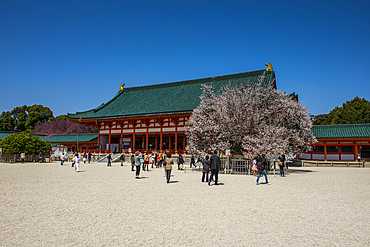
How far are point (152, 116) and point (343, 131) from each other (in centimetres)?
2513

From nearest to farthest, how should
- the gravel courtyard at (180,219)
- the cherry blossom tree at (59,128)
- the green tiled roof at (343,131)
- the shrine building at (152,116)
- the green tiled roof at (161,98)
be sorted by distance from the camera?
the gravel courtyard at (180,219) < the green tiled roof at (343,131) < the shrine building at (152,116) < the green tiled roof at (161,98) < the cherry blossom tree at (59,128)

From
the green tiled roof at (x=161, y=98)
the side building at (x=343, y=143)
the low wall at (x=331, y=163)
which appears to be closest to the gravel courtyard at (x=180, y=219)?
the green tiled roof at (x=161, y=98)

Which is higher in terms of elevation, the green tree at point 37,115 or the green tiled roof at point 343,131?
the green tree at point 37,115

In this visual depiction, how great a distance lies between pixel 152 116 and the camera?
109 ft

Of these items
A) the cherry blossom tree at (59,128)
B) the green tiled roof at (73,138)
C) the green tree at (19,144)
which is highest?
the cherry blossom tree at (59,128)

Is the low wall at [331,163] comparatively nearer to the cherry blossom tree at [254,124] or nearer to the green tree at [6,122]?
the cherry blossom tree at [254,124]

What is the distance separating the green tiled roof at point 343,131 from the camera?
1211 inches

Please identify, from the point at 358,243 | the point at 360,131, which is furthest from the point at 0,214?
the point at 360,131

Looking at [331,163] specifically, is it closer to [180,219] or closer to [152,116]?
[152,116]

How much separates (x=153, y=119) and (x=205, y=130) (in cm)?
1616

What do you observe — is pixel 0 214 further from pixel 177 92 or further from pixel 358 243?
pixel 177 92

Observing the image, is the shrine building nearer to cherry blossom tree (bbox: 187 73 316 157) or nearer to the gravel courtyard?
cherry blossom tree (bbox: 187 73 316 157)

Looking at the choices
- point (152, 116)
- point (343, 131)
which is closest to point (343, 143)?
point (343, 131)

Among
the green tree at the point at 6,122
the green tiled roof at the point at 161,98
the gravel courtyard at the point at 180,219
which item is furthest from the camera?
the green tree at the point at 6,122
